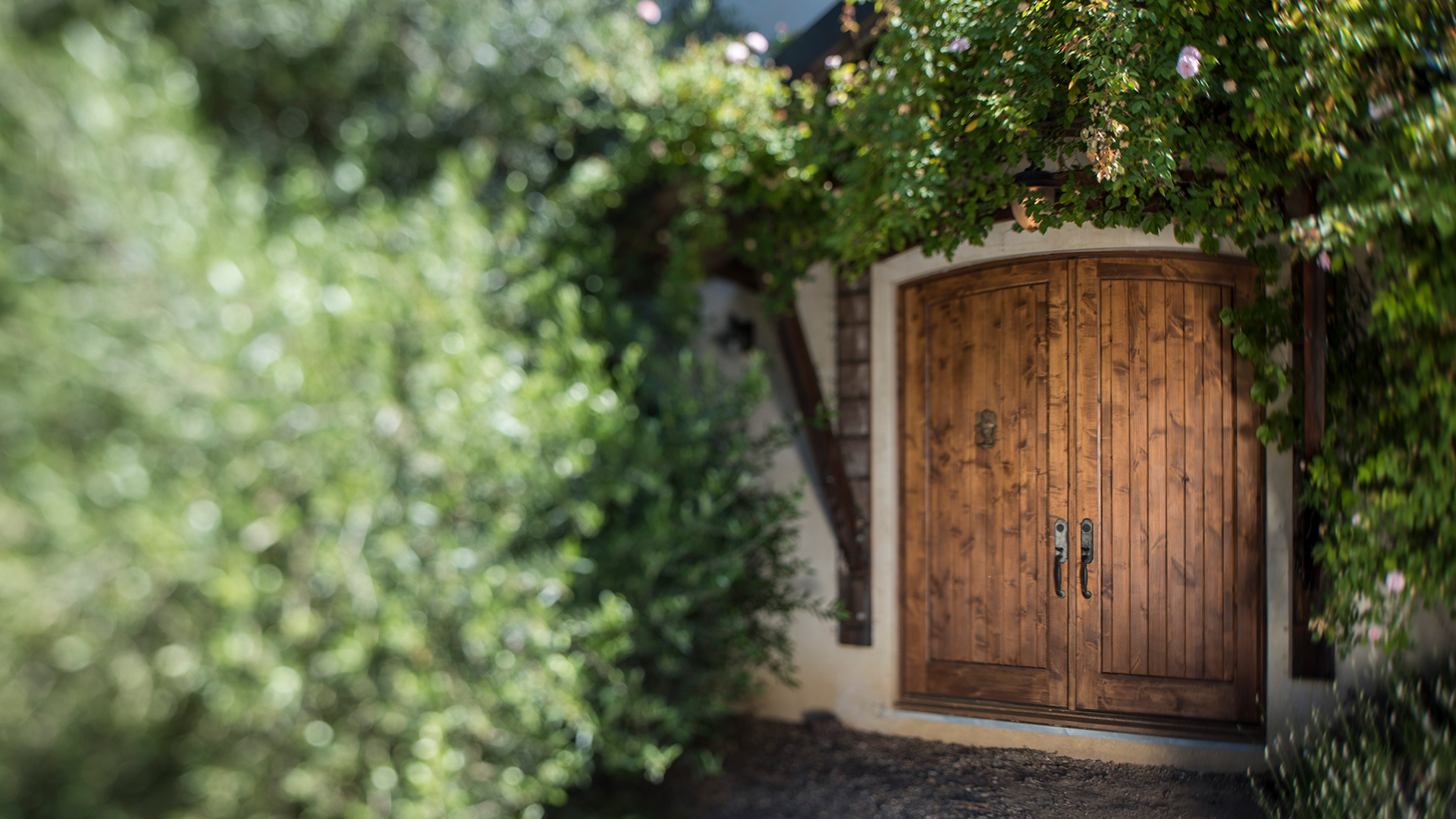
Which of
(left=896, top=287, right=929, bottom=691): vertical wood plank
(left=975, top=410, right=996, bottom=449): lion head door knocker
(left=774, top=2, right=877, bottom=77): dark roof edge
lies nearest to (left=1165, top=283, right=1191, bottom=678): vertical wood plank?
(left=975, top=410, right=996, bottom=449): lion head door knocker

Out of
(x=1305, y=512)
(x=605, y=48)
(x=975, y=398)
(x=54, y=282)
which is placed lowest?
(x=1305, y=512)

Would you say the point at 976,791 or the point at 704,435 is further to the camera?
the point at 704,435

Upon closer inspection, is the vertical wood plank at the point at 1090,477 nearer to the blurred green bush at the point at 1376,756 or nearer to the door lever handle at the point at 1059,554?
the door lever handle at the point at 1059,554

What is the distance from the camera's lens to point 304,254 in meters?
2.43

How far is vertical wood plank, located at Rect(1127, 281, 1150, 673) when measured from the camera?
5.85 ft

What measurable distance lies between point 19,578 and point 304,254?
116cm

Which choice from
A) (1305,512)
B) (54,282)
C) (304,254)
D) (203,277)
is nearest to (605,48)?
(304,254)

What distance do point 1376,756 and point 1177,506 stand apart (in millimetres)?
766

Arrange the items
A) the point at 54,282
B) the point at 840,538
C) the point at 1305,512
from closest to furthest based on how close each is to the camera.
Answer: the point at 1305,512 < the point at 54,282 < the point at 840,538

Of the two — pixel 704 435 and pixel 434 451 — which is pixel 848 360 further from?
pixel 434 451

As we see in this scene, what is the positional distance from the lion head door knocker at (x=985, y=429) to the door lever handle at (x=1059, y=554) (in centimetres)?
26

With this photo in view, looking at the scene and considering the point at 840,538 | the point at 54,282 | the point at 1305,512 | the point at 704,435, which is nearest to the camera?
the point at 1305,512

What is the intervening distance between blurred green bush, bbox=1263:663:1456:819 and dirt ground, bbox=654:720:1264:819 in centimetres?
11

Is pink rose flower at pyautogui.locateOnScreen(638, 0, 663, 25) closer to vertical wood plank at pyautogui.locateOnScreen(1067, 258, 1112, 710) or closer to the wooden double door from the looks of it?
the wooden double door
